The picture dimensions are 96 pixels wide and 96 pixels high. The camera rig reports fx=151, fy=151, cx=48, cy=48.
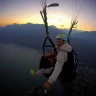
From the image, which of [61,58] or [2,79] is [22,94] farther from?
[61,58]

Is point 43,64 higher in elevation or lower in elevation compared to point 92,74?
higher

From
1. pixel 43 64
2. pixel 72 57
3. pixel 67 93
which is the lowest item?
pixel 67 93

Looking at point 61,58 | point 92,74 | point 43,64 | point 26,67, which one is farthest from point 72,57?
point 92,74

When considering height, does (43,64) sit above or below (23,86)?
above

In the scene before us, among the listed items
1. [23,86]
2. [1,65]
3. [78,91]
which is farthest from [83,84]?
[1,65]

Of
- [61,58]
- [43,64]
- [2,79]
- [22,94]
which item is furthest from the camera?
[2,79]

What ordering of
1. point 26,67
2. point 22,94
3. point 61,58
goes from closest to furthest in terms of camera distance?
point 61,58, point 22,94, point 26,67

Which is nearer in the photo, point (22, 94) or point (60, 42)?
point (60, 42)

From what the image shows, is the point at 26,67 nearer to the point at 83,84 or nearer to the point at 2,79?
the point at 2,79

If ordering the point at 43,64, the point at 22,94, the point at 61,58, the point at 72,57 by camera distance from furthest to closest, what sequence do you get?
1. the point at 22,94
2. the point at 43,64
3. the point at 72,57
4. the point at 61,58
